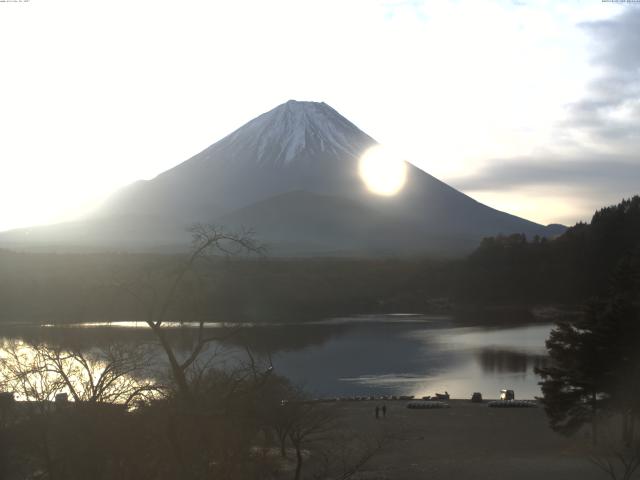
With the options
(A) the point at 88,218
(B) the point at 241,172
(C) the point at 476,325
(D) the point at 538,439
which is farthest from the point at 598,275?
(A) the point at 88,218

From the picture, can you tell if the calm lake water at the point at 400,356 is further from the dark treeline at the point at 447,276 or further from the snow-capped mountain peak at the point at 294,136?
the snow-capped mountain peak at the point at 294,136

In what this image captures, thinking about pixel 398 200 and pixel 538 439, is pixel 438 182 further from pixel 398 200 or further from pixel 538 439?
pixel 538 439

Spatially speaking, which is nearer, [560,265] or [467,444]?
[467,444]

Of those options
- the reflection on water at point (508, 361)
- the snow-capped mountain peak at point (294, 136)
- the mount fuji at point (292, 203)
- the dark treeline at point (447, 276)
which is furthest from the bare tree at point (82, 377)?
the snow-capped mountain peak at point (294, 136)

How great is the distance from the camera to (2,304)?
38.1 m

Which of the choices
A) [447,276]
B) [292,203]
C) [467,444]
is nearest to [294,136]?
[292,203]

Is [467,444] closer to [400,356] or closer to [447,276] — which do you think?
[400,356]

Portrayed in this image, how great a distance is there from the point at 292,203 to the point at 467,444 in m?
107

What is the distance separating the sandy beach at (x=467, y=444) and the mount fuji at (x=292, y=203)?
81436 mm

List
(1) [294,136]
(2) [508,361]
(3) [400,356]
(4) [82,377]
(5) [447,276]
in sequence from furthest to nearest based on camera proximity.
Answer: (1) [294,136] < (5) [447,276] < (3) [400,356] < (2) [508,361] < (4) [82,377]

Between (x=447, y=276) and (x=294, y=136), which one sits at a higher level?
(x=294, y=136)

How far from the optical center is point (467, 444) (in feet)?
44.4

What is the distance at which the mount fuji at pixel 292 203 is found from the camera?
10644 centimetres

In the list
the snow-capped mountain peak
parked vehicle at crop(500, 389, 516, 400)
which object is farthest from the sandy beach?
the snow-capped mountain peak
